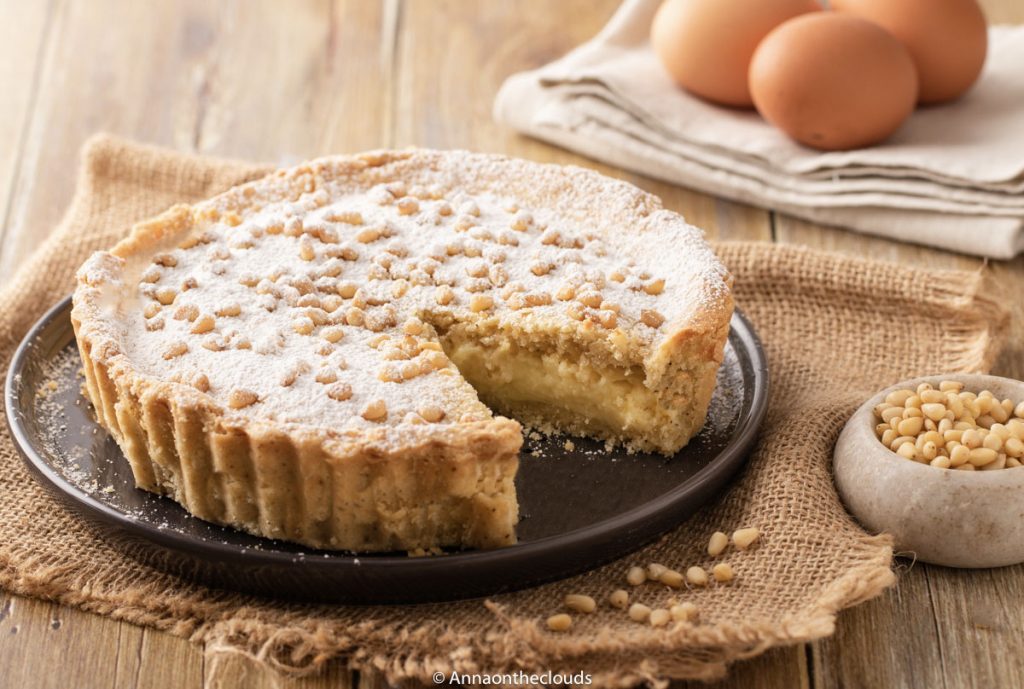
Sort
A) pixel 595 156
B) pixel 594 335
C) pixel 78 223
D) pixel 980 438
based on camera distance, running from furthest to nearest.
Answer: pixel 595 156 < pixel 78 223 < pixel 594 335 < pixel 980 438

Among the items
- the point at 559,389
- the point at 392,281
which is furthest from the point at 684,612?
the point at 392,281

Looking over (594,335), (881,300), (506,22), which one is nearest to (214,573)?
(594,335)

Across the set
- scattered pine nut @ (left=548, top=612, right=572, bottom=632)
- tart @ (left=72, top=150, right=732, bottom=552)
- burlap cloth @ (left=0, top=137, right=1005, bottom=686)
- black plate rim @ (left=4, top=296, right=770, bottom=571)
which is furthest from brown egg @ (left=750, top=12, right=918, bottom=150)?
scattered pine nut @ (left=548, top=612, right=572, bottom=632)

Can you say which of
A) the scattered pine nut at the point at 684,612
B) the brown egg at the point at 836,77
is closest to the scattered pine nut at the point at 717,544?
the scattered pine nut at the point at 684,612

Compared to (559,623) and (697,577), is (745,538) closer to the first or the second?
(697,577)

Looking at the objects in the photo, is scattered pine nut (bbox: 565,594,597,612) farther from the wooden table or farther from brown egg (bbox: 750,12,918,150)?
brown egg (bbox: 750,12,918,150)

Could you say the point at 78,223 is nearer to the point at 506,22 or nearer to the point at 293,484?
the point at 293,484

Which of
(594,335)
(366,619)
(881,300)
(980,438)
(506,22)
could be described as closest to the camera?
(366,619)
